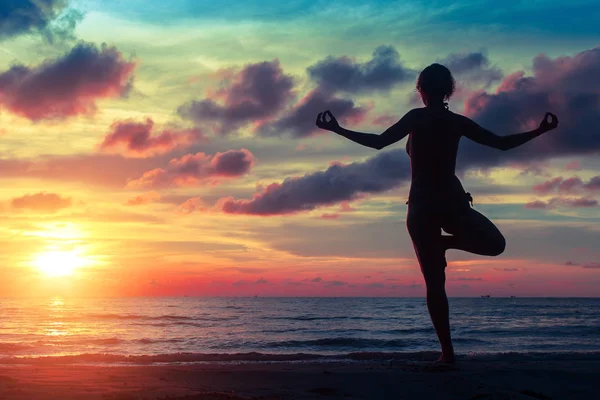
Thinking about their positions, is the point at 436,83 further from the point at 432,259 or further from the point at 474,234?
the point at 432,259

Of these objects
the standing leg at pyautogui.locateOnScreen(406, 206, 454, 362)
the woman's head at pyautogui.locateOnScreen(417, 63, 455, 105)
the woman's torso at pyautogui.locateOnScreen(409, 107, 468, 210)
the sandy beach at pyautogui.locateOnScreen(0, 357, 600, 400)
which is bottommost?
the sandy beach at pyautogui.locateOnScreen(0, 357, 600, 400)

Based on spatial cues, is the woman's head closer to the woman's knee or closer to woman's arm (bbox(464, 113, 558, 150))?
woman's arm (bbox(464, 113, 558, 150))

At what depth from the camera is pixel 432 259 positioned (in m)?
5.34

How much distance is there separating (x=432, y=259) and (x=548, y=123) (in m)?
1.53

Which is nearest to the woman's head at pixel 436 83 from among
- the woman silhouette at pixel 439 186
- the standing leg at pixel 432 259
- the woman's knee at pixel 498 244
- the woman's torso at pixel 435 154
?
the woman silhouette at pixel 439 186

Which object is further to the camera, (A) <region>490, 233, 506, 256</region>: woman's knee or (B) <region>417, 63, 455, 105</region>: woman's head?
(B) <region>417, 63, 455, 105</region>: woman's head

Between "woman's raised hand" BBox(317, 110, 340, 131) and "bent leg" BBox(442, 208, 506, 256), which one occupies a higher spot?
"woman's raised hand" BBox(317, 110, 340, 131)

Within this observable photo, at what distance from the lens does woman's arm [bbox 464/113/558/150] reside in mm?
4914

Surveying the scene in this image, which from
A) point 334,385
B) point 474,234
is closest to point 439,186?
point 474,234

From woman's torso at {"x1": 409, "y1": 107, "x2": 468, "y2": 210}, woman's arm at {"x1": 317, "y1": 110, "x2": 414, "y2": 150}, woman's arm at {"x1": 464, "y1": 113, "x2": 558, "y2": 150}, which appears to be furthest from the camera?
woman's torso at {"x1": 409, "y1": 107, "x2": 468, "y2": 210}

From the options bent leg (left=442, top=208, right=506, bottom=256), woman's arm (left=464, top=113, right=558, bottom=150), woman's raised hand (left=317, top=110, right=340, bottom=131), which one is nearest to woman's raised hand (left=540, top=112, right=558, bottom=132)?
woman's arm (left=464, top=113, right=558, bottom=150)

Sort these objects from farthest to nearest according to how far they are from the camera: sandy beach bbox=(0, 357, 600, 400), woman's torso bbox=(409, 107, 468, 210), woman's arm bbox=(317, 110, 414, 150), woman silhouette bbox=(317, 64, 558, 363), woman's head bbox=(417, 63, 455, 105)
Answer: woman's head bbox=(417, 63, 455, 105) → woman's torso bbox=(409, 107, 468, 210) → woman silhouette bbox=(317, 64, 558, 363) → woman's arm bbox=(317, 110, 414, 150) → sandy beach bbox=(0, 357, 600, 400)

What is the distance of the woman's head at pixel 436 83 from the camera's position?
535cm

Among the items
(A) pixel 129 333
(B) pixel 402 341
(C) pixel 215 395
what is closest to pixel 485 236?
(C) pixel 215 395
